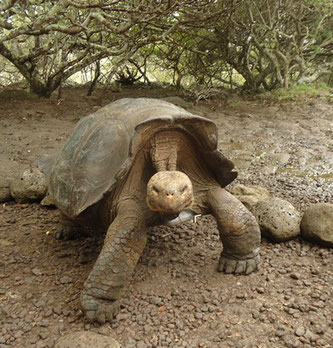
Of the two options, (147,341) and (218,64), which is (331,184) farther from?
(218,64)

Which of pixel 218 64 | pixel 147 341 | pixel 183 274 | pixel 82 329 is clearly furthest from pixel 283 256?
pixel 218 64

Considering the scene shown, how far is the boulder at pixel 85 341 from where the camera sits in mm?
1702

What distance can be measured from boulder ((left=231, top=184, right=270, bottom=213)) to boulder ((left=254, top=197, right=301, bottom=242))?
0.17 m

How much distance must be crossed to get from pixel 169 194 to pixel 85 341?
2.55 feet

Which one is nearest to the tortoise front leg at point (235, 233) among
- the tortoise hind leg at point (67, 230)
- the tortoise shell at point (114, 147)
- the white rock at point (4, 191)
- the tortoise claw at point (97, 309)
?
the tortoise shell at point (114, 147)

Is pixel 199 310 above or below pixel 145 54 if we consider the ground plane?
below

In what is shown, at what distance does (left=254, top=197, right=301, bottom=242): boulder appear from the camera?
8.68ft

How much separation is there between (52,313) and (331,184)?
2.88 meters

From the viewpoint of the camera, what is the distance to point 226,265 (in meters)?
2.37

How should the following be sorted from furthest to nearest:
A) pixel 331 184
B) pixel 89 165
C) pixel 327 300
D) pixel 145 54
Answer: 1. pixel 145 54
2. pixel 331 184
3. pixel 89 165
4. pixel 327 300

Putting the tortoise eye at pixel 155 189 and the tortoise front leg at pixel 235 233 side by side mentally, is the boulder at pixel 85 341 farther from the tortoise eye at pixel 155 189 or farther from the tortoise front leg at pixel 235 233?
the tortoise front leg at pixel 235 233

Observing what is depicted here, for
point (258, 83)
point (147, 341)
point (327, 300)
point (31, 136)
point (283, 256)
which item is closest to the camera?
point (147, 341)

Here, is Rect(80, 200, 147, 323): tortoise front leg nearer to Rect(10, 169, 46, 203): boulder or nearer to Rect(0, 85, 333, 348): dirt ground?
Rect(0, 85, 333, 348): dirt ground

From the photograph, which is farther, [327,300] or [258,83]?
[258,83]
